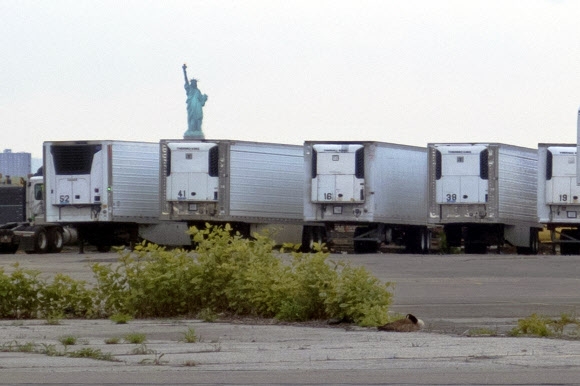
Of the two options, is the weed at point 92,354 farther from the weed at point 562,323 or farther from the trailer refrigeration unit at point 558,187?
the trailer refrigeration unit at point 558,187

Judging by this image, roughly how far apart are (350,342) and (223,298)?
13.5 feet

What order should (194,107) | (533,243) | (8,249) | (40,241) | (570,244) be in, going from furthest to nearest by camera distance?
(194,107) < (8,249) < (40,241) < (533,243) < (570,244)

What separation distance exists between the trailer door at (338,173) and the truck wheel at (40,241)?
10024 mm

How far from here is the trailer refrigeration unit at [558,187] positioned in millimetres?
42531

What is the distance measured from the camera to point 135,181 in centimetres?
4600

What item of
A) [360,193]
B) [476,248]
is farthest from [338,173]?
[476,248]

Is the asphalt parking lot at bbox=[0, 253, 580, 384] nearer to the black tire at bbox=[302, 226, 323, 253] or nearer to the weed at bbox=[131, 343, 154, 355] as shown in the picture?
the weed at bbox=[131, 343, 154, 355]

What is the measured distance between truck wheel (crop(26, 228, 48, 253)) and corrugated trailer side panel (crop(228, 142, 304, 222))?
711cm

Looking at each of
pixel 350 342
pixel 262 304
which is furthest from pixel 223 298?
pixel 350 342

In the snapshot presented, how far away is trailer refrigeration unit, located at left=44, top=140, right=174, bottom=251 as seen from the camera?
4494cm

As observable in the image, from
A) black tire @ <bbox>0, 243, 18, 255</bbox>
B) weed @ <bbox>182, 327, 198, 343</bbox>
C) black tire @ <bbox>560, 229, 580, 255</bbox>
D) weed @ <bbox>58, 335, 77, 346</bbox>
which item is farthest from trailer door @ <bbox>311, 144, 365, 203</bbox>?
weed @ <bbox>58, 335, 77, 346</bbox>

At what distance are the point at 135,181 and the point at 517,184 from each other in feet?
41.6

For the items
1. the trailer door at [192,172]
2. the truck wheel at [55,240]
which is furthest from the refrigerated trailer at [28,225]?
the trailer door at [192,172]

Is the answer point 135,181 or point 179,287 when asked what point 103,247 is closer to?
point 135,181
